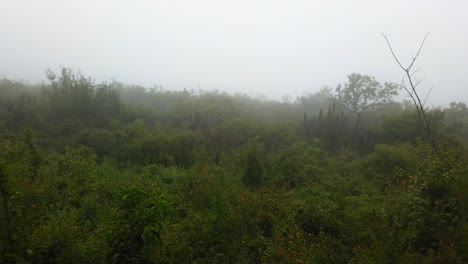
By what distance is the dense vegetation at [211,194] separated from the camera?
3.63 metres

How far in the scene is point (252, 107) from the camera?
74.0ft

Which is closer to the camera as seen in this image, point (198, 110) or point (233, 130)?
point (233, 130)

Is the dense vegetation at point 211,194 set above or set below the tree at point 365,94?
below

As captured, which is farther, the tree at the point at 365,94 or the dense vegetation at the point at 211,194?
the tree at the point at 365,94

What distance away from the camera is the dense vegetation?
11.9ft

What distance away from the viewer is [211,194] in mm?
5973

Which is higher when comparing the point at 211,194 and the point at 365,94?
the point at 365,94

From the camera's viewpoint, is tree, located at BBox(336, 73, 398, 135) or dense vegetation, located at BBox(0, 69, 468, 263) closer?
dense vegetation, located at BBox(0, 69, 468, 263)

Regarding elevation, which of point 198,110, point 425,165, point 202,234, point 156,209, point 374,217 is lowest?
point 202,234

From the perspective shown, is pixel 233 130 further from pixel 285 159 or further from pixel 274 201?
pixel 274 201

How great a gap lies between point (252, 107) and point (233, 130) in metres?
8.66

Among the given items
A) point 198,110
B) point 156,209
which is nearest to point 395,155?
point 156,209

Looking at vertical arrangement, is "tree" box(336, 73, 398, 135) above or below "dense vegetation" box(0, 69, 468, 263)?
above

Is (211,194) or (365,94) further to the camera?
(365,94)
